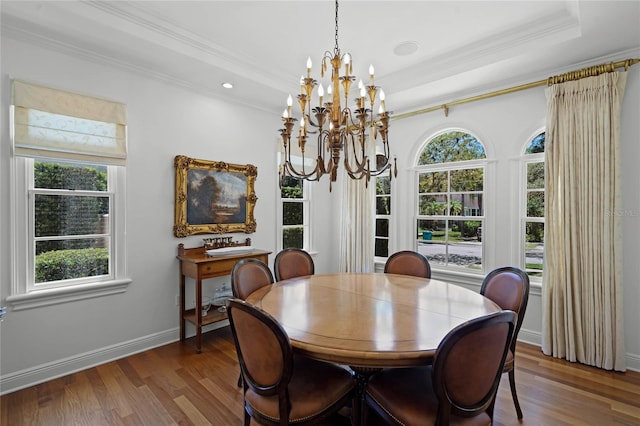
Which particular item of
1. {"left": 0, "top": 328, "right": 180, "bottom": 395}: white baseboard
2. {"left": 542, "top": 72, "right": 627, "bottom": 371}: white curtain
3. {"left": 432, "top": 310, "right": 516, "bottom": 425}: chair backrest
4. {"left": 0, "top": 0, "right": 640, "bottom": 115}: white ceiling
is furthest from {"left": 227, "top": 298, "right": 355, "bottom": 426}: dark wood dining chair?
{"left": 542, "top": 72, "right": 627, "bottom": 371}: white curtain

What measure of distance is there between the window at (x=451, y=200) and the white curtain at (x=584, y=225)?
78 centimetres

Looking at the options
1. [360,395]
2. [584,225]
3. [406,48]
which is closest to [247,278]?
[360,395]

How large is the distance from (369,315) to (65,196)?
108 inches

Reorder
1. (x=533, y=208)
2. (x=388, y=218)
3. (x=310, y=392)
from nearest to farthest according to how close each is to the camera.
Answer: (x=310, y=392) → (x=533, y=208) → (x=388, y=218)

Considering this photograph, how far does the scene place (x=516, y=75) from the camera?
3.20 meters

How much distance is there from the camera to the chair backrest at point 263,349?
1403 mm

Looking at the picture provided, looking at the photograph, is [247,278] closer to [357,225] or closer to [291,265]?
[291,265]

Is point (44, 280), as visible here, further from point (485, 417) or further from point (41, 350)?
point (485, 417)

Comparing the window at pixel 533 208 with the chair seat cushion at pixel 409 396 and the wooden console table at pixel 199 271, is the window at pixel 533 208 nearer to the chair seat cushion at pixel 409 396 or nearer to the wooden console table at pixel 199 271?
the chair seat cushion at pixel 409 396

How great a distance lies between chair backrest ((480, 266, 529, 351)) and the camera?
205 centimetres

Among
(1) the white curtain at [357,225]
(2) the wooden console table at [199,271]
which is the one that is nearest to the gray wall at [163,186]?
(2) the wooden console table at [199,271]

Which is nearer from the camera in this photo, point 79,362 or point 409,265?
point 79,362

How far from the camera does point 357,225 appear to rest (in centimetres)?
457

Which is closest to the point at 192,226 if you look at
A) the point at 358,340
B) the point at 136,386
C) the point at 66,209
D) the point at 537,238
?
the point at 66,209
